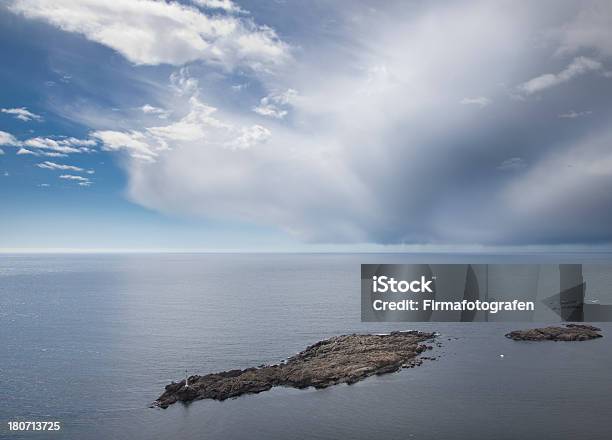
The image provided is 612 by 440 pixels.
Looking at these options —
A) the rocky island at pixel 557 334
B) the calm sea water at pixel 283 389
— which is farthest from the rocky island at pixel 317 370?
the rocky island at pixel 557 334

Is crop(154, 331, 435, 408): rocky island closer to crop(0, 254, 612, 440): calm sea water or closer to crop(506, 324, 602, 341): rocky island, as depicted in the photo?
crop(0, 254, 612, 440): calm sea water

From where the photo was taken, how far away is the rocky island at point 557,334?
100875 mm

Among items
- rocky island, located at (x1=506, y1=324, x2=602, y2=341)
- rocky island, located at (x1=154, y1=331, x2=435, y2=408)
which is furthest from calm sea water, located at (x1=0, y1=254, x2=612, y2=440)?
rocky island, located at (x1=506, y1=324, x2=602, y2=341)

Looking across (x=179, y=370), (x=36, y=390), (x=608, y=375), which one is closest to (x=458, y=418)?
(x=608, y=375)

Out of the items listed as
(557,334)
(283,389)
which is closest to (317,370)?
(283,389)

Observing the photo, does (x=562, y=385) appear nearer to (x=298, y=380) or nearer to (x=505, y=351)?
(x=505, y=351)

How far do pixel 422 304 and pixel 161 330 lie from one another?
233 ft

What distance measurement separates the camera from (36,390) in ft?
231

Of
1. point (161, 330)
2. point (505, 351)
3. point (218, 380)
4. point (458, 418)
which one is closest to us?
point (458, 418)

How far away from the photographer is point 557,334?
103000 millimetres

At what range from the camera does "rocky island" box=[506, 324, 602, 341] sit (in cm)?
10088

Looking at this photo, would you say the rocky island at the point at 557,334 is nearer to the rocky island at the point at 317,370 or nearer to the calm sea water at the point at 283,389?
the calm sea water at the point at 283,389

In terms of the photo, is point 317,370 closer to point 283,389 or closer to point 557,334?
point 283,389

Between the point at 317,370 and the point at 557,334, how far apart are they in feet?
205
